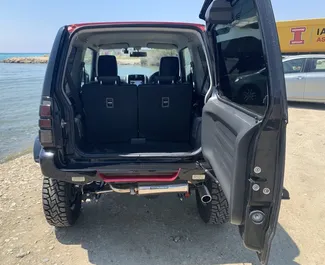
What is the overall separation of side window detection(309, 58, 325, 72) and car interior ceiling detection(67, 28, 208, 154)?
7.37 metres

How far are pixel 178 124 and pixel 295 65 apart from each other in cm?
791

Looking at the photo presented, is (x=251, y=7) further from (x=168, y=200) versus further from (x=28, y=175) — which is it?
(x=28, y=175)

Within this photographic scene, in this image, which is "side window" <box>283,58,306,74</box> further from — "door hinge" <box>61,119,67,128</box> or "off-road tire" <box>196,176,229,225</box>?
"door hinge" <box>61,119,67,128</box>

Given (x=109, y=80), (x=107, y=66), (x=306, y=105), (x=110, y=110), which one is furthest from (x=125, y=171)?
(x=306, y=105)

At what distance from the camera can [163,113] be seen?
12.1ft

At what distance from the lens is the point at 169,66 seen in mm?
4586

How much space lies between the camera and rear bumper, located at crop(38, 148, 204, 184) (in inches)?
103

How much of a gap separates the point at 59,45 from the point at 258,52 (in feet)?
5.74

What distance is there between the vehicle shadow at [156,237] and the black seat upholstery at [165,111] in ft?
2.69

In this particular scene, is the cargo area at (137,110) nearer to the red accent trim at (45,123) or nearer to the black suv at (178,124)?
the black suv at (178,124)

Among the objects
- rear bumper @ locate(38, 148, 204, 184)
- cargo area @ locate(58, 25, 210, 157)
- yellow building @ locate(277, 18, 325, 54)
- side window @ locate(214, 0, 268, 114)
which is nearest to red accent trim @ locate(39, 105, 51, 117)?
rear bumper @ locate(38, 148, 204, 184)

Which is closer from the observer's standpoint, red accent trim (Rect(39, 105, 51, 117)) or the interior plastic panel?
the interior plastic panel

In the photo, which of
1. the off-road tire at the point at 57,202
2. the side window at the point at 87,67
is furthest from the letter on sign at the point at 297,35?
the off-road tire at the point at 57,202

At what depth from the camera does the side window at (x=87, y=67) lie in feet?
13.5
